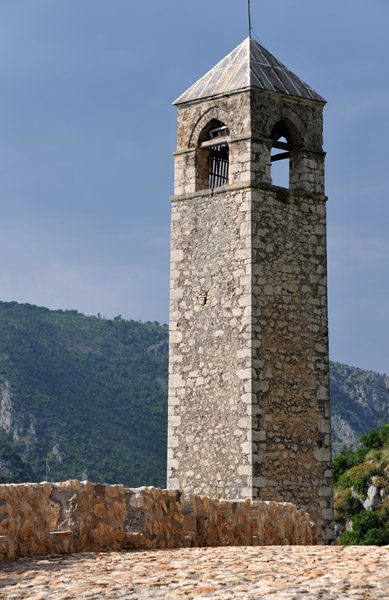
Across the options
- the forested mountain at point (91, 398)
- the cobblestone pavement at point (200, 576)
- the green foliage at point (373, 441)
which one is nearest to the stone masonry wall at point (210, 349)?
the cobblestone pavement at point (200, 576)

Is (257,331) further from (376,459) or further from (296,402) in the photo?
(376,459)

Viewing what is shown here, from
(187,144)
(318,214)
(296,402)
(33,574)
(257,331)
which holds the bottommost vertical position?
(33,574)

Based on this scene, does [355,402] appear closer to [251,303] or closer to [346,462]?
[346,462]

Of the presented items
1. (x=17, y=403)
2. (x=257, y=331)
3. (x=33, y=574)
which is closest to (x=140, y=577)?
(x=33, y=574)

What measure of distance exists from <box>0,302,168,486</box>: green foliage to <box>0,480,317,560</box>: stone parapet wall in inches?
1727

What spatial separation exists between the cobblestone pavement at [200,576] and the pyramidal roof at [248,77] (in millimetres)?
10720

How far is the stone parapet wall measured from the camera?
27.0ft

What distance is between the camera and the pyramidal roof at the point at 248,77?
706 inches

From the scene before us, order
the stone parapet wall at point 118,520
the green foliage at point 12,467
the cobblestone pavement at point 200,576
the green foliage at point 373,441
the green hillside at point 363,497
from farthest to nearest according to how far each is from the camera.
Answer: the green foliage at point 12,467 → the green foliage at point 373,441 → the green hillside at point 363,497 → the stone parapet wall at point 118,520 → the cobblestone pavement at point 200,576

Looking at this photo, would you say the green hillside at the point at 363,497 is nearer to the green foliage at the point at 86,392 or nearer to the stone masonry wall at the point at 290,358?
the green foliage at the point at 86,392

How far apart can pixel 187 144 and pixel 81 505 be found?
10.8 metres

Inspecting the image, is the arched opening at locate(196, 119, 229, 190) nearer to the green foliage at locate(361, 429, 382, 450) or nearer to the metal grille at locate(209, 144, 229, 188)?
the metal grille at locate(209, 144, 229, 188)

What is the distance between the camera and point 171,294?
1795 centimetres

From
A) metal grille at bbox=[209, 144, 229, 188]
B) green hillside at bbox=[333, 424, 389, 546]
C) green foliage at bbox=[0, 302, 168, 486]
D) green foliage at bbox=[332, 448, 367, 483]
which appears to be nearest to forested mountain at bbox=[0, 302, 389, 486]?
green foliage at bbox=[0, 302, 168, 486]
